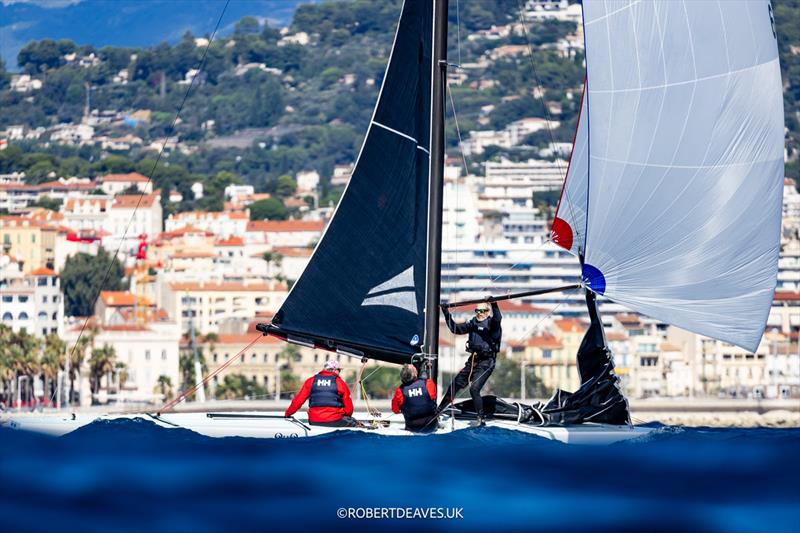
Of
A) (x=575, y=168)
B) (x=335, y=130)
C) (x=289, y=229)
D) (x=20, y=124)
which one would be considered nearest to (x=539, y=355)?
(x=289, y=229)

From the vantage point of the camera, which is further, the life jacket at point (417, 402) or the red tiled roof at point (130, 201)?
the red tiled roof at point (130, 201)

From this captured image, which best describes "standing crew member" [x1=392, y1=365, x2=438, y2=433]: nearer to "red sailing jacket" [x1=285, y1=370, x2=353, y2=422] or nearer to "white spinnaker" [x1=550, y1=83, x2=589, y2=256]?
"red sailing jacket" [x1=285, y1=370, x2=353, y2=422]

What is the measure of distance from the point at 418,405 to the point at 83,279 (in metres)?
88.5

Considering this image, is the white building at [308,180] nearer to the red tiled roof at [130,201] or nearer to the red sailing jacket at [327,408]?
the red tiled roof at [130,201]

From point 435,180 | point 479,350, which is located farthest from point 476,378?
point 435,180

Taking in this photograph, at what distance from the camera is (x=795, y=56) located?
180 m

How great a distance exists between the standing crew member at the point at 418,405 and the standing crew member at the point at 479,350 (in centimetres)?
33

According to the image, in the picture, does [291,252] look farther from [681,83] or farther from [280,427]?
[280,427]

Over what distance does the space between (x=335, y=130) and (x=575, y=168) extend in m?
161

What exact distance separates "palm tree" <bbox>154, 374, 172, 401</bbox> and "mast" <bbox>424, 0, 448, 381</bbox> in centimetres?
5963

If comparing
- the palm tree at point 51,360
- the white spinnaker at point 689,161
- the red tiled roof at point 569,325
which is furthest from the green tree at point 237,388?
the white spinnaker at point 689,161

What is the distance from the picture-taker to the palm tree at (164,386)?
76.0 m

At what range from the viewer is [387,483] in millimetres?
14500

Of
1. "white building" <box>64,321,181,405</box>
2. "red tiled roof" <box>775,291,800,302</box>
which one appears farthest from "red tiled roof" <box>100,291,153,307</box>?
"red tiled roof" <box>775,291,800,302</box>
